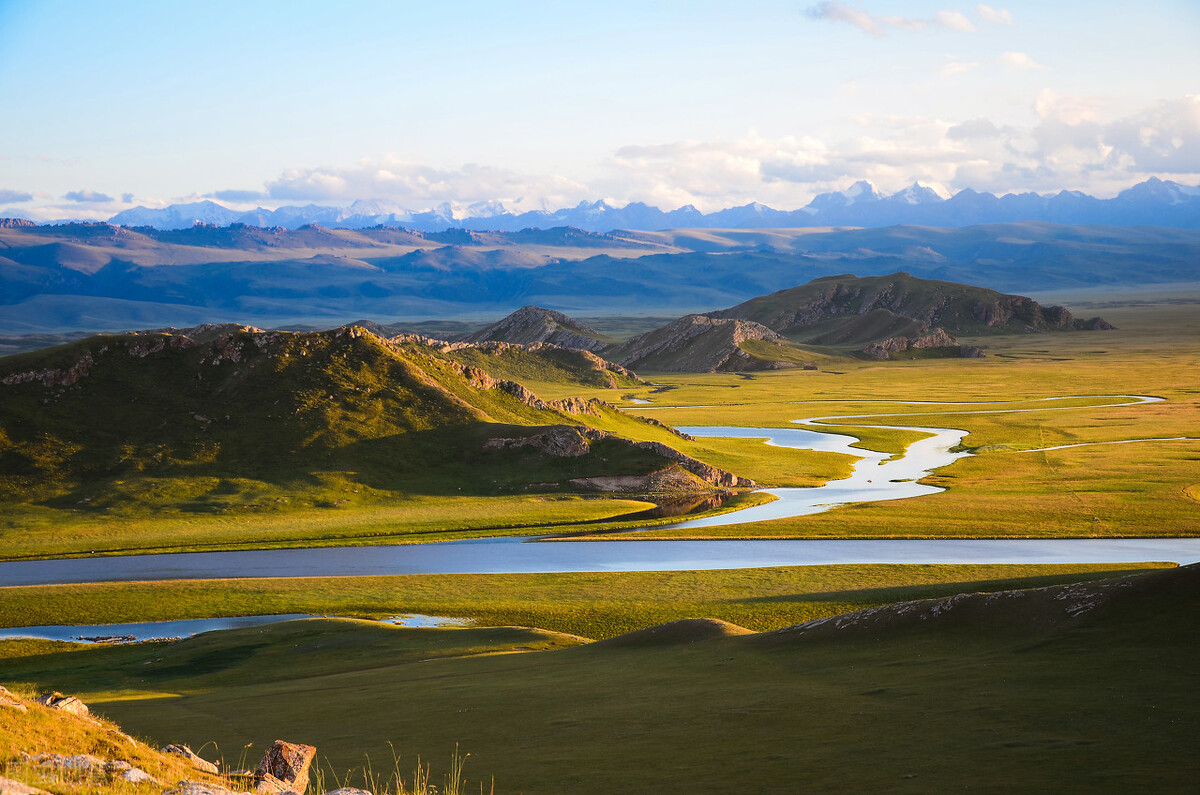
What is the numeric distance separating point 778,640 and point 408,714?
530 inches

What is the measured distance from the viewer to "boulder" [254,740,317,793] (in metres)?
20.2

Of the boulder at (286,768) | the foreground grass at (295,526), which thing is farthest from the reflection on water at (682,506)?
the boulder at (286,768)

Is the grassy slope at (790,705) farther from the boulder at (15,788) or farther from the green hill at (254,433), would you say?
the green hill at (254,433)

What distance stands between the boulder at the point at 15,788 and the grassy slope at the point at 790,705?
961cm

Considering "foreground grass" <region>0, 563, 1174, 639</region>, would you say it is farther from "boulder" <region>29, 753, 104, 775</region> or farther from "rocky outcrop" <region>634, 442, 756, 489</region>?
"rocky outcrop" <region>634, 442, 756, 489</region>

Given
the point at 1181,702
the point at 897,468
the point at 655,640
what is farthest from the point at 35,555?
the point at 897,468

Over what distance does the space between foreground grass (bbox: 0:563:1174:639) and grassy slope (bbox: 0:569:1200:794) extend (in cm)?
1469

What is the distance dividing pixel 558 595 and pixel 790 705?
3708cm

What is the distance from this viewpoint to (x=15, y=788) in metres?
15.1

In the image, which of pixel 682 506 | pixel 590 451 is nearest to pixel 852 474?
pixel 682 506

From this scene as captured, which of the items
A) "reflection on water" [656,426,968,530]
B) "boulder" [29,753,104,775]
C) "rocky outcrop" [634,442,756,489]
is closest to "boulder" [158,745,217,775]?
"boulder" [29,753,104,775]

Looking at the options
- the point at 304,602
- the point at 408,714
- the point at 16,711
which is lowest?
the point at 304,602

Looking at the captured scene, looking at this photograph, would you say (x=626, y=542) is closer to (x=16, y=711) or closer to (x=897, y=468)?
(x=897, y=468)

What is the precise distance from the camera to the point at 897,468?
117 m
